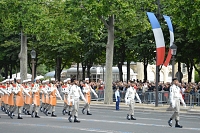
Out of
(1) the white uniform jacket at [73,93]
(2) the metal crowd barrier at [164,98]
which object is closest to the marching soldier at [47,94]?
(1) the white uniform jacket at [73,93]

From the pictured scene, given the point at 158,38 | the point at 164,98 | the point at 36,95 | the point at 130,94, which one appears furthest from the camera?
the point at 164,98

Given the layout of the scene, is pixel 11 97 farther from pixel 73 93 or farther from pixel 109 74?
pixel 109 74

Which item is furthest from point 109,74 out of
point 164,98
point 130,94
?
point 130,94

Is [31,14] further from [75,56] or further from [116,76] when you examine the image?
[116,76]

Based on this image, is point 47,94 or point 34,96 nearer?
point 34,96

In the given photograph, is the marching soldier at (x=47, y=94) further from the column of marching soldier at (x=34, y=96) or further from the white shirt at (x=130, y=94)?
the white shirt at (x=130, y=94)

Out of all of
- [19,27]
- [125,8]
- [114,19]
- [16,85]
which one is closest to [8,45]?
[19,27]

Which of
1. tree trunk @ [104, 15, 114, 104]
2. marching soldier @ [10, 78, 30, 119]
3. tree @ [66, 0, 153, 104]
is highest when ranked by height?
tree @ [66, 0, 153, 104]

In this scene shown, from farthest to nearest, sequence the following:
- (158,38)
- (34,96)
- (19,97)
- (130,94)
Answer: (158,38), (34,96), (19,97), (130,94)

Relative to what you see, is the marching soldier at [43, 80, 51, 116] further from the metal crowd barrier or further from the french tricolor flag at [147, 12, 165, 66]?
the metal crowd barrier

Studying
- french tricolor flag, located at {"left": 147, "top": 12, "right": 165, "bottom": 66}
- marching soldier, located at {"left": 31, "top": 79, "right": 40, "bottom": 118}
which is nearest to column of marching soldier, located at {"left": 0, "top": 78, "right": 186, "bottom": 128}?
marching soldier, located at {"left": 31, "top": 79, "right": 40, "bottom": 118}

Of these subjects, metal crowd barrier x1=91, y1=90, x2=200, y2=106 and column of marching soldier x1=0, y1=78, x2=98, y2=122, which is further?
metal crowd barrier x1=91, y1=90, x2=200, y2=106

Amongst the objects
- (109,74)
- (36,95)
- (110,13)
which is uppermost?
(110,13)

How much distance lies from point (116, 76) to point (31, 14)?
127 ft
